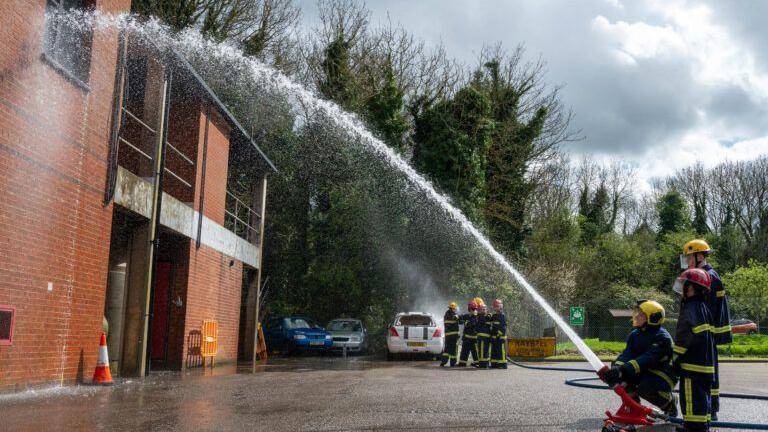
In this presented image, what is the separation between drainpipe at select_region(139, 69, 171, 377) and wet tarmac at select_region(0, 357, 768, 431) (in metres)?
0.69

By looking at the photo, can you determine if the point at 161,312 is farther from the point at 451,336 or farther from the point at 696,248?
the point at 696,248

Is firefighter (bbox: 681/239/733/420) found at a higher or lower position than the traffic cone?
higher

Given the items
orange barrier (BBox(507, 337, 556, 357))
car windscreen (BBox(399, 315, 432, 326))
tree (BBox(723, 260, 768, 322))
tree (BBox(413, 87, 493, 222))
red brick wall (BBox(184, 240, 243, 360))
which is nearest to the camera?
red brick wall (BBox(184, 240, 243, 360))

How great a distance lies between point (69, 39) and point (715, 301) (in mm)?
9385

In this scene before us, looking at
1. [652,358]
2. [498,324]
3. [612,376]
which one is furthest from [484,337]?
[612,376]

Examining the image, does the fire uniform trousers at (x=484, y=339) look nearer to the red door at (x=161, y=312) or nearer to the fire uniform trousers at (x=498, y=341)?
the fire uniform trousers at (x=498, y=341)

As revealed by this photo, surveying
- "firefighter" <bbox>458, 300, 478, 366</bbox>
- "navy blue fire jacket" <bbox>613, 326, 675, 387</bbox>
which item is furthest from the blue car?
"navy blue fire jacket" <bbox>613, 326, 675, 387</bbox>

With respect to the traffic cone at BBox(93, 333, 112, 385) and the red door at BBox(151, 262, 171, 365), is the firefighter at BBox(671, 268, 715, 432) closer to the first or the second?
the traffic cone at BBox(93, 333, 112, 385)

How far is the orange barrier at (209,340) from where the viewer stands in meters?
16.1

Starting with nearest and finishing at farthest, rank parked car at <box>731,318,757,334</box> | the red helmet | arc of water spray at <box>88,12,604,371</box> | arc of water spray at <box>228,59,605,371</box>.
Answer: the red helmet
arc of water spray at <box>88,12,604,371</box>
arc of water spray at <box>228,59,605,371</box>
parked car at <box>731,318,757,334</box>

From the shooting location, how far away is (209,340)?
16234 millimetres

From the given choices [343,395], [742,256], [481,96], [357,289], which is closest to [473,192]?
[481,96]

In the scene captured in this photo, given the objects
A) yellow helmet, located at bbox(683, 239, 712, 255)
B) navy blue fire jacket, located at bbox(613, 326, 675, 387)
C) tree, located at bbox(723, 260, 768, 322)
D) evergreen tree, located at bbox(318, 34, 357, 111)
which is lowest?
navy blue fire jacket, located at bbox(613, 326, 675, 387)

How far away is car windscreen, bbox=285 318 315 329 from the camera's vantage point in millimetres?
26397
